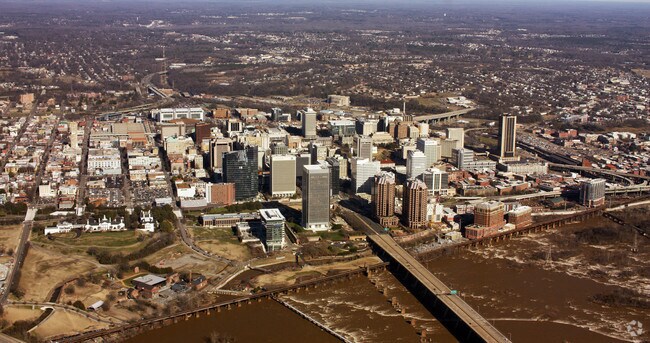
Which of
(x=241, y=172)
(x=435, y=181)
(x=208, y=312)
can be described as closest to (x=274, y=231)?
(x=208, y=312)

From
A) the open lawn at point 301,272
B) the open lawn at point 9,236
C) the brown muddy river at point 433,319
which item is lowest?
the brown muddy river at point 433,319

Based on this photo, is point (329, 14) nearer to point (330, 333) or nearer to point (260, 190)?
point (260, 190)

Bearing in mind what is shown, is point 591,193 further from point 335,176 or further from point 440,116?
point 440,116

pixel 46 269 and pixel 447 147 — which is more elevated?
pixel 447 147

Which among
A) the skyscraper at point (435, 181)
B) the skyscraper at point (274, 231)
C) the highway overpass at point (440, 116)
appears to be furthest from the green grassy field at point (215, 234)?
the highway overpass at point (440, 116)

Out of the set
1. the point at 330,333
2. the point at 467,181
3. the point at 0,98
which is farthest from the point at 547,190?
the point at 0,98

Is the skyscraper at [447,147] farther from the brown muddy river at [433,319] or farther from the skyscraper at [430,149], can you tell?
the brown muddy river at [433,319]
